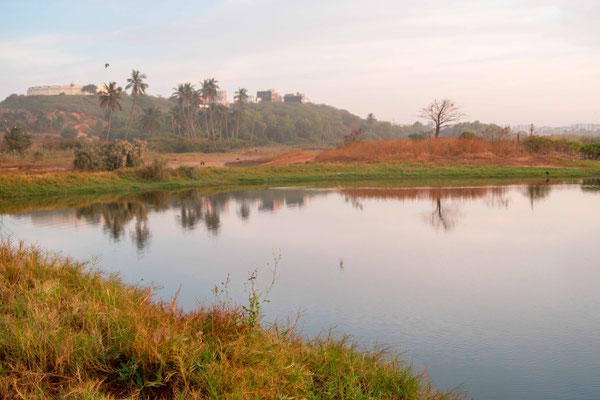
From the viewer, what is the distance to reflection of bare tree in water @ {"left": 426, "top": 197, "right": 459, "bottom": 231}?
17406mm

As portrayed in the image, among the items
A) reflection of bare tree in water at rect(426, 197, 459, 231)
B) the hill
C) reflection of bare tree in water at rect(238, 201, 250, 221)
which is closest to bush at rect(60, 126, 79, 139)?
the hill

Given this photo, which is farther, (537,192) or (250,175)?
(250,175)

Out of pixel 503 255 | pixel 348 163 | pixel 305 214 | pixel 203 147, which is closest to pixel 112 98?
pixel 203 147

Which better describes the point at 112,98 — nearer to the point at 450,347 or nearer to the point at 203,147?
the point at 203,147

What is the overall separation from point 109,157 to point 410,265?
1078 inches

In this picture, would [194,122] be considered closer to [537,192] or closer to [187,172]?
[187,172]

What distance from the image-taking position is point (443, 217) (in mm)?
19078

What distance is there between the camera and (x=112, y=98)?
6738 cm

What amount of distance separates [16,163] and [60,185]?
12.8m

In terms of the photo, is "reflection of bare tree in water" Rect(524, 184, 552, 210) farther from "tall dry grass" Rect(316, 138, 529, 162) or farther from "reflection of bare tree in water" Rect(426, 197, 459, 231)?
"tall dry grass" Rect(316, 138, 529, 162)

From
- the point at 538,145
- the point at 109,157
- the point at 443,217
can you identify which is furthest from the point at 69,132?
the point at 443,217

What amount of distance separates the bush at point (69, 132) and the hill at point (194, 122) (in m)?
1.24

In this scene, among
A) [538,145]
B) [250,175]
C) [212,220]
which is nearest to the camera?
[212,220]

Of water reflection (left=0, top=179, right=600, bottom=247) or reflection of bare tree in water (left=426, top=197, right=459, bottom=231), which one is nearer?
reflection of bare tree in water (left=426, top=197, right=459, bottom=231)
